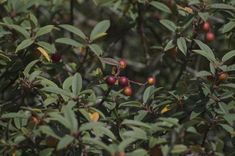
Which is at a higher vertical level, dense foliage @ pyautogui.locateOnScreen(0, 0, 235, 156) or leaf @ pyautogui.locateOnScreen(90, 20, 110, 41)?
leaf @ pyautogui.locateOnScreen(90, 20, 110, 41)

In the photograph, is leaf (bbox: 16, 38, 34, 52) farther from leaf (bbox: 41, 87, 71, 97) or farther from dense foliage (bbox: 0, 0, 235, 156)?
leaf (bbox: 41, 87, 71, 97)

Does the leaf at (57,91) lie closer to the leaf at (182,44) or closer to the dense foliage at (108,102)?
the dense foliage at (108,102)

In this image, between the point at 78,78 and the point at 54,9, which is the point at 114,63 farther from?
the point at 54,9

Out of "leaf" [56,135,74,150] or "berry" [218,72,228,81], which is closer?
"leaf" [56,135,74,150]

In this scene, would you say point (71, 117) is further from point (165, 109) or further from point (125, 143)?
point (165, 109)

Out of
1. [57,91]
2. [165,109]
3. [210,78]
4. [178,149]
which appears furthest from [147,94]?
[178,149]

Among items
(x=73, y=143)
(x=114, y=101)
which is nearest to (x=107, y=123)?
(x=114, y=101)

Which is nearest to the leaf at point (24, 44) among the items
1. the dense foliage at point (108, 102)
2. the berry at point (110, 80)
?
the dense foliage at point (108, 102)

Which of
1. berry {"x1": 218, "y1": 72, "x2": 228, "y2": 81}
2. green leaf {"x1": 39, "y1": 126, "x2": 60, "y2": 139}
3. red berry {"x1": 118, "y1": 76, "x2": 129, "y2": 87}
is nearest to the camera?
green leaf {"x1": 39, "y1": 126, "x2": 60, "y2": 139}

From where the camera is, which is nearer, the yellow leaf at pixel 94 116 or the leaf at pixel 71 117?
the leaf at pixel 71 117

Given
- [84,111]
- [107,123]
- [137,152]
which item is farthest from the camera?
[107,123]

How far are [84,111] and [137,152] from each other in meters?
0.29

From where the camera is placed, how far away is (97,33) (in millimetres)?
2607

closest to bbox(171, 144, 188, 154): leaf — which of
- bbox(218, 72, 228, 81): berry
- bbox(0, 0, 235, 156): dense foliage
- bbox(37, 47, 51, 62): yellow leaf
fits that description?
bbox(0, 0, 235, 156): dense foliage
